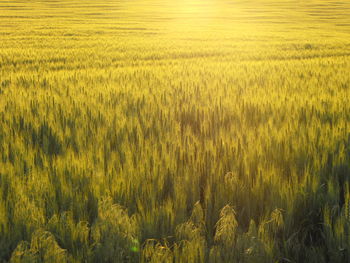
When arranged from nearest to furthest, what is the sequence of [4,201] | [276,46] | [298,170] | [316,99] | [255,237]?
[255,237] → [4,201] → [298,170] → [316,99] → [276,46]

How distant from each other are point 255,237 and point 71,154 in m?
1.26

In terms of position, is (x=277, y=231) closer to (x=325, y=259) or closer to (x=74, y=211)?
(x=325, y=259)

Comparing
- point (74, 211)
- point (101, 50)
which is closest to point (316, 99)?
point (74, 211)

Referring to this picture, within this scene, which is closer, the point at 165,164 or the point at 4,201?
the point at 4,201

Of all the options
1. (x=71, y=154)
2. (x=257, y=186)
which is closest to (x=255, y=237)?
(x=257, y=186)

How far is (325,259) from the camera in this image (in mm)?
1536

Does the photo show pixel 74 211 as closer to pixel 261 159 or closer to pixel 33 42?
pixel 261 159

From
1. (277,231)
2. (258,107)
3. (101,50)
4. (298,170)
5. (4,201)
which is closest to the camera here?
(277,231)

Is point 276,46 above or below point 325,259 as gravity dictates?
below

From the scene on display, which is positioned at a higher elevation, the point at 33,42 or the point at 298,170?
the point at 298,170

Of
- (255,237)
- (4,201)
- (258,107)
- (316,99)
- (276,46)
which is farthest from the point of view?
(276,46)

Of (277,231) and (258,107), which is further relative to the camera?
(258,107)

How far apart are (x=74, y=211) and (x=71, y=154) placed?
64 centimetres

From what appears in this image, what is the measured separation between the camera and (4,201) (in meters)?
1.78
